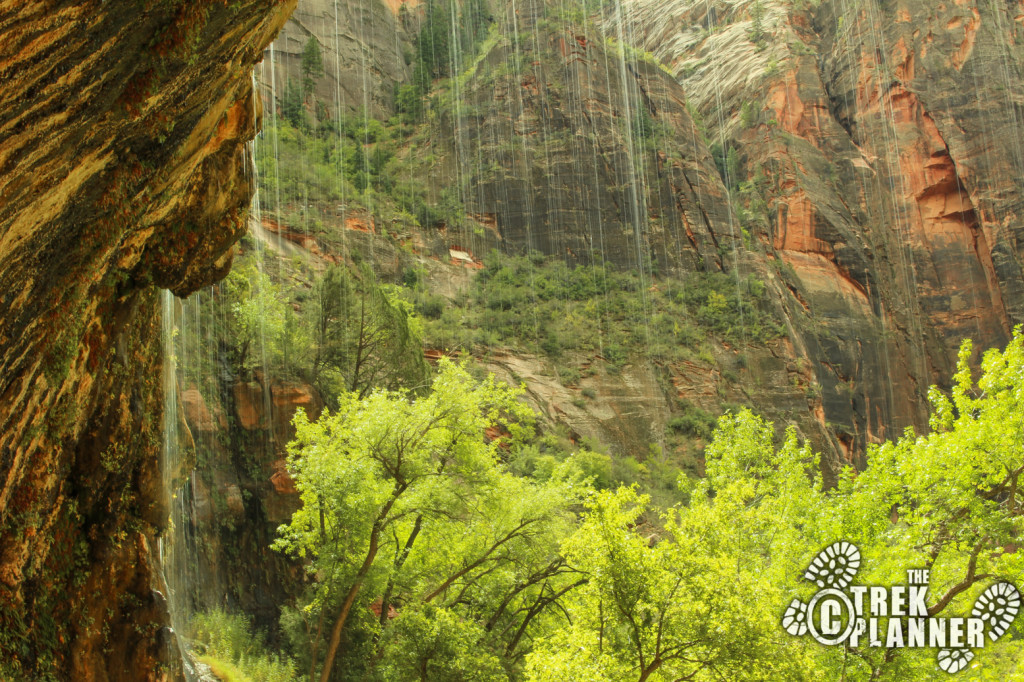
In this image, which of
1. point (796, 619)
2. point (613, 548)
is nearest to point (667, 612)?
point (613, 548)

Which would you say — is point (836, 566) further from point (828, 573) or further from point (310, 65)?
point (310, 65)

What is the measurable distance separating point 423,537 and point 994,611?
11022mm

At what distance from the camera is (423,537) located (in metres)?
17.8

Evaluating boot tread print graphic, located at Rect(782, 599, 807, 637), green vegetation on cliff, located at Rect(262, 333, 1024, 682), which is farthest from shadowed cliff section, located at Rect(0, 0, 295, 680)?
boot tread print graphic, located at Rect(782, 599, 807, 637)

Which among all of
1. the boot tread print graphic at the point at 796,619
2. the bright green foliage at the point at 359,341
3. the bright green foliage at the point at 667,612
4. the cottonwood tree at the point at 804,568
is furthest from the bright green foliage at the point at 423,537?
the bright green foliage at the point at 359,341

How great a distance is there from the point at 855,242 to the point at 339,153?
36115mm

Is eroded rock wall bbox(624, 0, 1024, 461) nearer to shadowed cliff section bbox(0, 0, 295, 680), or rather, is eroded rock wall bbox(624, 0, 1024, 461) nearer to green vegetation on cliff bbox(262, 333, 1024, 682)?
green vegetation on cliff bbox(262, 333, 1024, 682)

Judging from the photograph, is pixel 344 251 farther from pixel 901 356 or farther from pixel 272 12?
pixel 901 356

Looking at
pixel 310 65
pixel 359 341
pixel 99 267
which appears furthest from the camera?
pixel 310 65

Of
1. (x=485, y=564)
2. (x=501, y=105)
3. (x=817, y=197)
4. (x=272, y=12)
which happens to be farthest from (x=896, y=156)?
(x=272, y=12)

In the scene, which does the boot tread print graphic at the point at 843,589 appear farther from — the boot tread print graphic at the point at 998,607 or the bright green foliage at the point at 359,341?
the bright green foliage at the point at 359,341

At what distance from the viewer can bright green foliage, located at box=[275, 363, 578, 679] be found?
51.2 feet

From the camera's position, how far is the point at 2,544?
27.6 feet

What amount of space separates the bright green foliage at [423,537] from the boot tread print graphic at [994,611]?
304 inches
